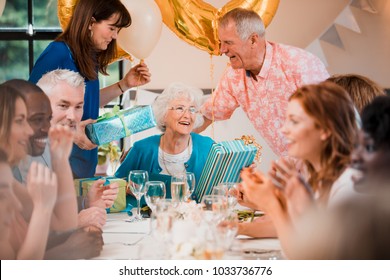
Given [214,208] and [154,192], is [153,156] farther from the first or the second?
[214,208]

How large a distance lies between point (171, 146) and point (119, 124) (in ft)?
1.20

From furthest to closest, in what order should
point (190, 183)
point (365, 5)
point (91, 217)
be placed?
point (365, 5), point (190, 183), point (91, 217)

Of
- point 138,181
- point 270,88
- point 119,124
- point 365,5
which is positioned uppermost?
point 365,5

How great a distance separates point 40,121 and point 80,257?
1.65 ft

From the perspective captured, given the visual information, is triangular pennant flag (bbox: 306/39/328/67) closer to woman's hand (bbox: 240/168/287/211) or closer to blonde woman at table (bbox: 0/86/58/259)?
woman's hand (bbox: 240/168/287/211)

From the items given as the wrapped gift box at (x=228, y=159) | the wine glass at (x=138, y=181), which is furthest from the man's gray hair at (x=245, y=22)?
the wine glass at (x=138, y=181)

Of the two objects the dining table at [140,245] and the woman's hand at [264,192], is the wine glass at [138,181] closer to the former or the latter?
the dining table at [140,245]

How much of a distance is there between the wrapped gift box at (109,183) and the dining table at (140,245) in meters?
0.18

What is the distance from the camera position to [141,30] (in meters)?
3.03

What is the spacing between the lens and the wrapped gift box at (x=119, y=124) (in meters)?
2.92

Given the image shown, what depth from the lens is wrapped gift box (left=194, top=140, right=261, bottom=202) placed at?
290 cm

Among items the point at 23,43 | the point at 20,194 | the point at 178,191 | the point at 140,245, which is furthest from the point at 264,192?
the point at 23,43

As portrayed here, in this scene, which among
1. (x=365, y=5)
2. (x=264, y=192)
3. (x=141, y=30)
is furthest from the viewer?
(x=141, y=30)

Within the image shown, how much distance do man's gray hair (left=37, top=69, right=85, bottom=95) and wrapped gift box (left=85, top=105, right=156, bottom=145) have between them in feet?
0.98
